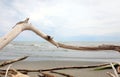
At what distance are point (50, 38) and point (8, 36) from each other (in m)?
0.57

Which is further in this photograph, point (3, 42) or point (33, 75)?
point (33, 75)

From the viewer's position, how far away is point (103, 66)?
132 inches

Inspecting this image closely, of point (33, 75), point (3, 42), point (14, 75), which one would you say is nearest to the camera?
point (3, 42)

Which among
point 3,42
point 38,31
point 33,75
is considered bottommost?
point 33,75

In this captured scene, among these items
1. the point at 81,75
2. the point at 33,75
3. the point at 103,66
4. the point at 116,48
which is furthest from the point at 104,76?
the point at 116,48

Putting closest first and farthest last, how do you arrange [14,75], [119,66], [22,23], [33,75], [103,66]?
[14,75] → [22,23] → [119,66] → [103,66] → [33,75]

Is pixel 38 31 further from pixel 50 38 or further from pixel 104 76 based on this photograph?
pixel 104 76

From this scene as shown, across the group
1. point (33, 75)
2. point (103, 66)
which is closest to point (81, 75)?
point (33, 75)

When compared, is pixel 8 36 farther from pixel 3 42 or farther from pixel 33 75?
pixel 33 75

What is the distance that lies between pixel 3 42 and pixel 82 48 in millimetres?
889

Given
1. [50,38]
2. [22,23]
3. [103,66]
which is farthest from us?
[103,66]

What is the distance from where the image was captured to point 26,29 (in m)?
2.52

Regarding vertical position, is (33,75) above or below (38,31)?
below

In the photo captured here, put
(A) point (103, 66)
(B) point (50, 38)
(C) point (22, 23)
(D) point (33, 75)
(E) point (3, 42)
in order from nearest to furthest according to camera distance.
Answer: (E) point (3, 42) → (C) point (22, 23) → (B) point (50, 38) → (A) point (103, 66) → (D) point (33, 75)
